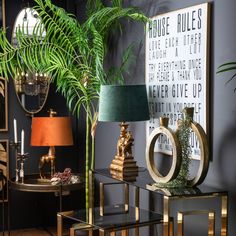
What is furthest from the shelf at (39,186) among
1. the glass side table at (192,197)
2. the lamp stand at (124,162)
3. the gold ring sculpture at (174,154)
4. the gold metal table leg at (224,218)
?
the gold metal table leg at (224,218)

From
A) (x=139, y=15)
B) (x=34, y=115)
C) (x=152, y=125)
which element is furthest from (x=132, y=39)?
(x=34, y=115)

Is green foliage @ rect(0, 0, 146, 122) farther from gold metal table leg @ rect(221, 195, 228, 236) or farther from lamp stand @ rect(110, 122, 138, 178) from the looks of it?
gold metal table leg @ rect(221, 195, 228, 236)

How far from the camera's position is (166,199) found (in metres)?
2.68

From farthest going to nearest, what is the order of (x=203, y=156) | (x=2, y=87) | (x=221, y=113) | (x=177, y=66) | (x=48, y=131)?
(x=2, y=87), (x=48, y=131), (x=177, y=66), (x=221, y=113), (x=203, y=156)

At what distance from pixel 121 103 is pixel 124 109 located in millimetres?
41

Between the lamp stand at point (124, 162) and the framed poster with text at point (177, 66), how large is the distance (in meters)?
0.25

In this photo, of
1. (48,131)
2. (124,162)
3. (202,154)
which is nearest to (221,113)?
(202,154)

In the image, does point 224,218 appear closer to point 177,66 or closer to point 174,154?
point 174,154

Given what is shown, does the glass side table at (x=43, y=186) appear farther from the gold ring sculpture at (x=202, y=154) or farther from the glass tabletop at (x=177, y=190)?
the gold ring sculpture at (x=202, y=154)

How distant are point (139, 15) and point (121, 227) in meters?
1.41

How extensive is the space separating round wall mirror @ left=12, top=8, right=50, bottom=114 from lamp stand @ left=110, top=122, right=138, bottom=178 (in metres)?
1.34

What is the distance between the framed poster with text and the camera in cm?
312

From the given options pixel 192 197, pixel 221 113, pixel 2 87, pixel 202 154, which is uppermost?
pixel 2 87

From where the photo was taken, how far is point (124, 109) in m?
3.28
